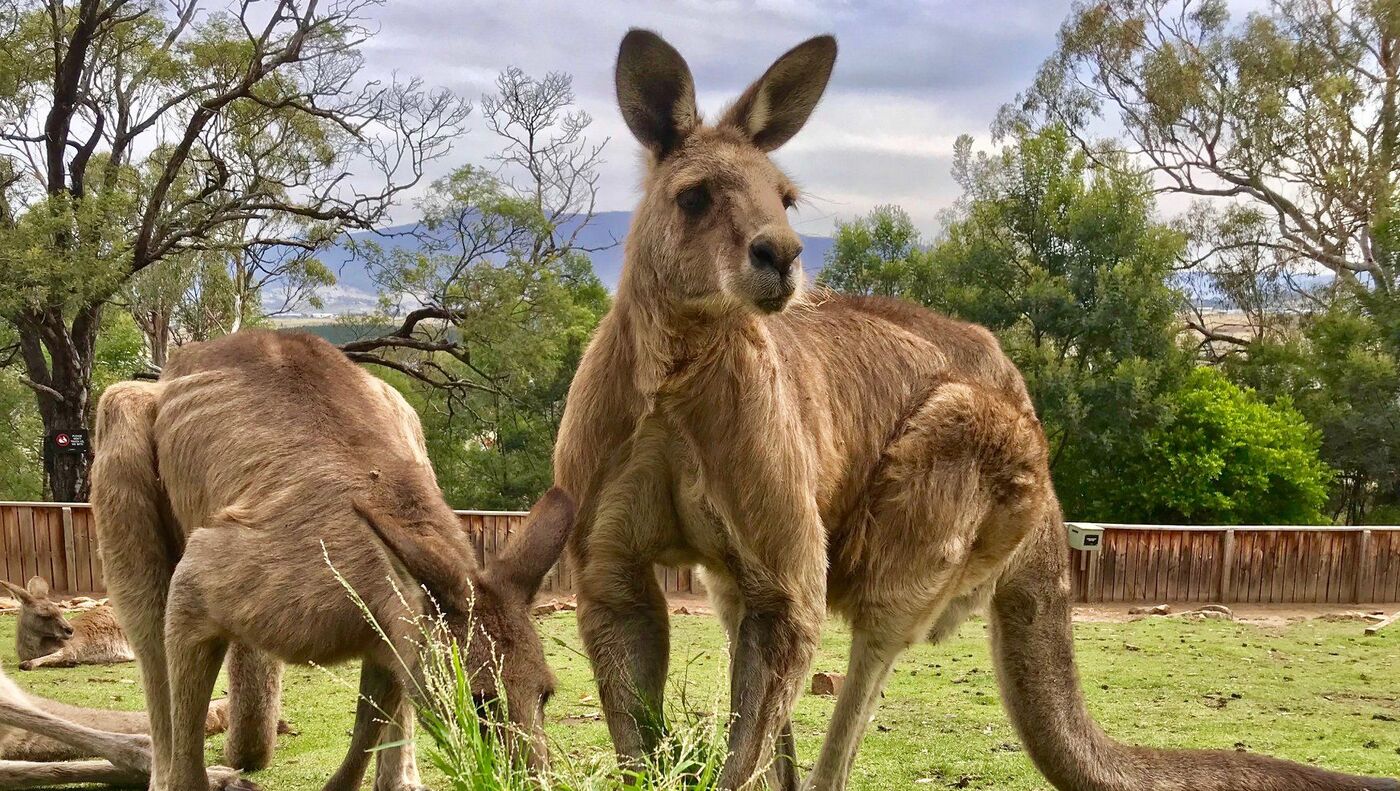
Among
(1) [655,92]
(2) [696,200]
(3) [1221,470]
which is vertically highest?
(1) [655,92]

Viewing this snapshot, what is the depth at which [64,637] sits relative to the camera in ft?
31.0

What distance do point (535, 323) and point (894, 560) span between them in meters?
18.6

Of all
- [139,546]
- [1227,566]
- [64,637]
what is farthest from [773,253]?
[1227,566]

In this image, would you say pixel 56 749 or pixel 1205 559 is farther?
pixel 1205 559

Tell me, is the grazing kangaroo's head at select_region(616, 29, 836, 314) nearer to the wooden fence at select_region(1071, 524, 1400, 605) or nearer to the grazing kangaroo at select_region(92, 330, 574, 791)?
the grazing kangaroo at select_region(92, 330, 574, 791)

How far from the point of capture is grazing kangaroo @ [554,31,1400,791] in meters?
3.50

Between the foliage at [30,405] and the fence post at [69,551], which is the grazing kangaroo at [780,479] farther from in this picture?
the foliage at [30,405]

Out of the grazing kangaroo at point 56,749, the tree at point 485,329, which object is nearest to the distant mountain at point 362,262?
the tree at point 485,329

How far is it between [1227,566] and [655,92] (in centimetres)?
1358

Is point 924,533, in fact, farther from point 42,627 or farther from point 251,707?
point 42,627

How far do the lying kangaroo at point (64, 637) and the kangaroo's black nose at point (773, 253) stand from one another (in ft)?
27.4

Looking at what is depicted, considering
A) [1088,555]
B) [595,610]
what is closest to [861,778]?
[595,610]

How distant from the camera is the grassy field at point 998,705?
5758 mm

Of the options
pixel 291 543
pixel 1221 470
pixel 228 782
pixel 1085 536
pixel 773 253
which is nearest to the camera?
pixel 773 253
